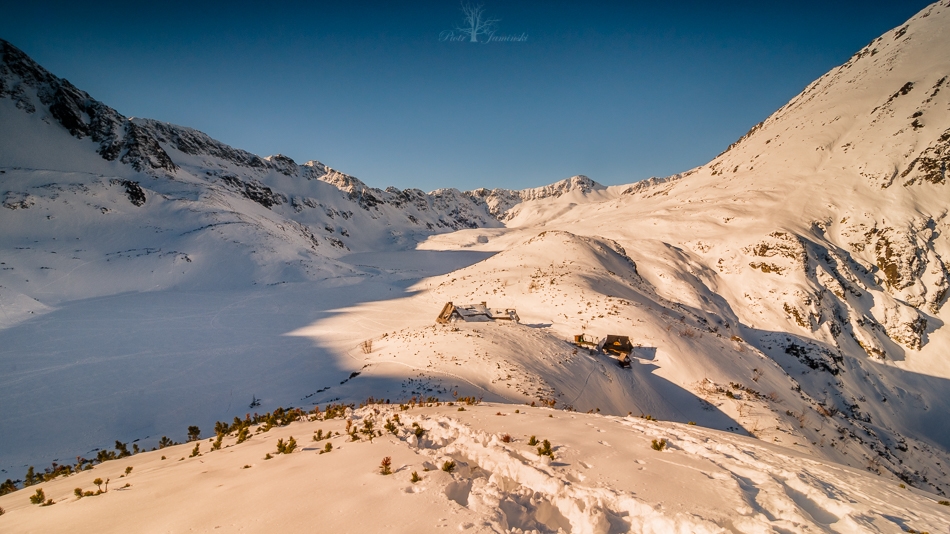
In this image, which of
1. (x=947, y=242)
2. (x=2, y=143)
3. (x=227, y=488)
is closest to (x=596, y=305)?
(x=227, y=488)

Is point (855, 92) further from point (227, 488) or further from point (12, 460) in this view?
point (12, 460)

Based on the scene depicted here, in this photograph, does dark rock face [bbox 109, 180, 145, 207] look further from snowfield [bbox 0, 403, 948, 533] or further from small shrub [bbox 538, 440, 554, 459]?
small shrub [bbox 538, 440, 554, 459]

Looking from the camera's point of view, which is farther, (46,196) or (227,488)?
(46,196)

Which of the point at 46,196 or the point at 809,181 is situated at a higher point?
the point at 809,181

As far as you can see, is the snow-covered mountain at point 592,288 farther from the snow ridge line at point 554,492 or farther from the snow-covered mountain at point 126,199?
the snow ridge line at point 554,492

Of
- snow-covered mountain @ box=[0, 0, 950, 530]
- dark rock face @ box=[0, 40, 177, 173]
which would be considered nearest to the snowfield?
snow-covered mountain @ box=[0, 0, 950, 530]

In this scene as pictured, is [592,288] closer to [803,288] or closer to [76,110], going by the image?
[803,288]

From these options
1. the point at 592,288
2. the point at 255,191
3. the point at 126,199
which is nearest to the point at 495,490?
the point at 592,288
